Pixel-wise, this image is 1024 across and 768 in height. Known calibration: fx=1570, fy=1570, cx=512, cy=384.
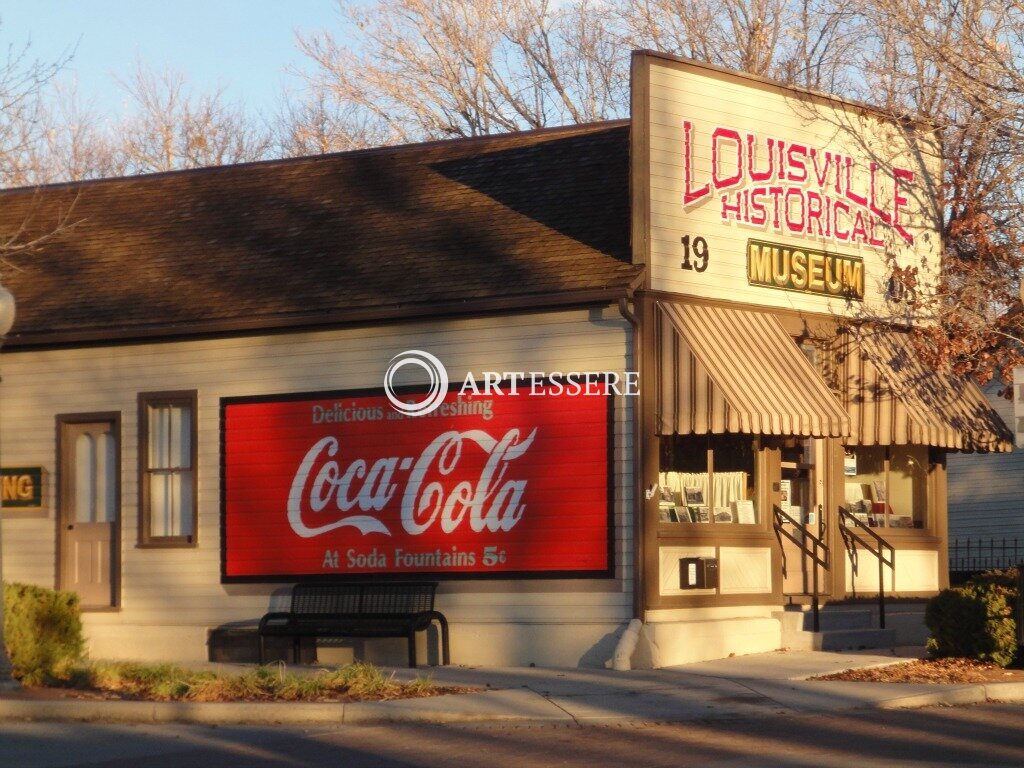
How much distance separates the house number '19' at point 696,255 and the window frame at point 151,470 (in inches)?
248

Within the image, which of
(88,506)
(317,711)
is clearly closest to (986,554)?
(88,506)

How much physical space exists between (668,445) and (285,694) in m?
5.52

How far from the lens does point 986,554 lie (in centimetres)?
3259

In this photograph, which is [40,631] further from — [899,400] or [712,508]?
[899,400]

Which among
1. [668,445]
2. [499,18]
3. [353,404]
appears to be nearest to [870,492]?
[668,445]

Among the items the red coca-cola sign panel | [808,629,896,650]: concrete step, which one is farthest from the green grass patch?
[808,629,896,650]: concrete step

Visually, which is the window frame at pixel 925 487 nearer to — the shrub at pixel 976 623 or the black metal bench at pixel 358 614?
the shrub at pixel 976 623

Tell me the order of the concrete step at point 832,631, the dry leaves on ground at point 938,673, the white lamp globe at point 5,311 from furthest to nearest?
the concrete step at point 832,631, the dry leaves on ground at point 938,673, the white lamp globe at point 5,311

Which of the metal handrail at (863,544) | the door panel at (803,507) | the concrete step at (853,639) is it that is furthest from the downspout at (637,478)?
the metal handrail at (863,544)

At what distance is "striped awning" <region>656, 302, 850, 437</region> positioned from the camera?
1678 cm

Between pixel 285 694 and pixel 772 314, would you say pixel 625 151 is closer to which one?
pixel 772 314

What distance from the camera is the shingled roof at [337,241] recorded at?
17859 mm

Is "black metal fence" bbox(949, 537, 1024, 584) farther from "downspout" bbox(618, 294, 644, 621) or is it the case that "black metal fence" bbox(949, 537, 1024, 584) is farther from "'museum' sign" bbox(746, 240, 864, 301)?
"downspout" bbox(618, 294, 644, 621)

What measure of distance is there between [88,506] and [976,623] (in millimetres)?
11002
